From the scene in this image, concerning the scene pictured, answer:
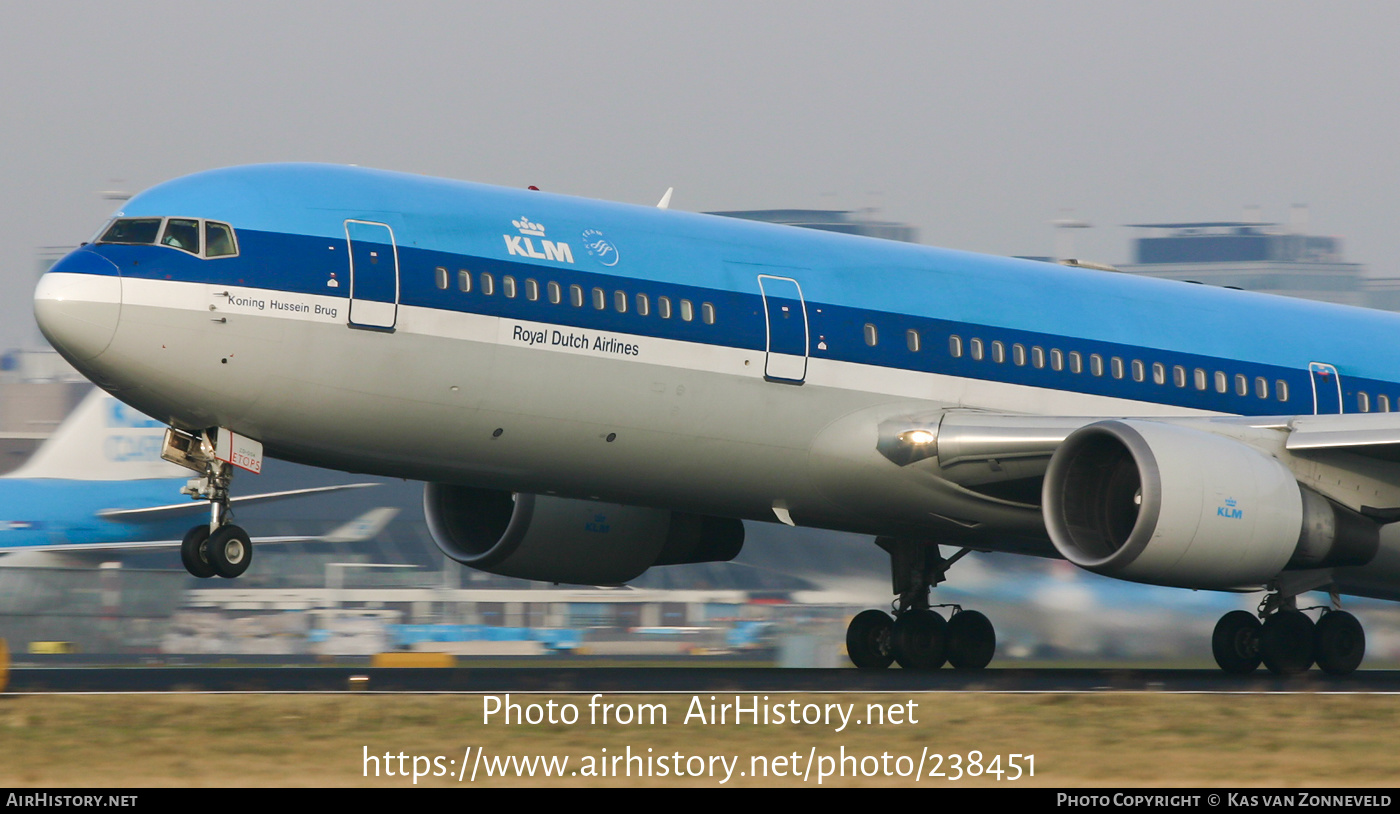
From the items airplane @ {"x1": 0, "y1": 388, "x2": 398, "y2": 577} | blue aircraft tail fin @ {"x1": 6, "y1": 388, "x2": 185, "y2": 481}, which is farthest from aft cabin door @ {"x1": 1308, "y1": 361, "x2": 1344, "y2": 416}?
blue aircraft tail fin @ {"x1": 6, "y1": 388, "x2": 185, "y2": 481}

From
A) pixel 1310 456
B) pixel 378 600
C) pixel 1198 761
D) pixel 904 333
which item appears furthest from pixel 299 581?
pixel 1198 761

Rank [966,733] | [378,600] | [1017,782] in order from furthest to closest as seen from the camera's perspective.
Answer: [378,600] → [966,733] → [1017,782]

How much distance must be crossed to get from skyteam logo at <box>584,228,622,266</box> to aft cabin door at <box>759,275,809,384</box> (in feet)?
5.88

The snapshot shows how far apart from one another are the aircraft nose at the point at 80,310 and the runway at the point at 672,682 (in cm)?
308

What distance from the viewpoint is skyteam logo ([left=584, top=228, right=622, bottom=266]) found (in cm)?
1692

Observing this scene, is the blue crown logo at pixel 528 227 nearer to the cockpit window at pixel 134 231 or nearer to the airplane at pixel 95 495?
the cockpit window at pixel 134 231

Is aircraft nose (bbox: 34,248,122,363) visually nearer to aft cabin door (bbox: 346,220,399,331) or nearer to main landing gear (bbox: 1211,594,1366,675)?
aft cabin door (bbox: 346,220,399,331)

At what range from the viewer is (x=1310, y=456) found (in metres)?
18.2

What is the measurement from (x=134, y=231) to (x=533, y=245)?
3781mm

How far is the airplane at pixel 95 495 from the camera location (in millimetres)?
32594

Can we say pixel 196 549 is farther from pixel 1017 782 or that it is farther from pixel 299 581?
pixel 299 581

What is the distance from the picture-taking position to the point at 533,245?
16578 mm

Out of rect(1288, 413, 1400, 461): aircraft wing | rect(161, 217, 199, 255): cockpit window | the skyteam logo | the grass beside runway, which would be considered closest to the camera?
the grass beside runway
